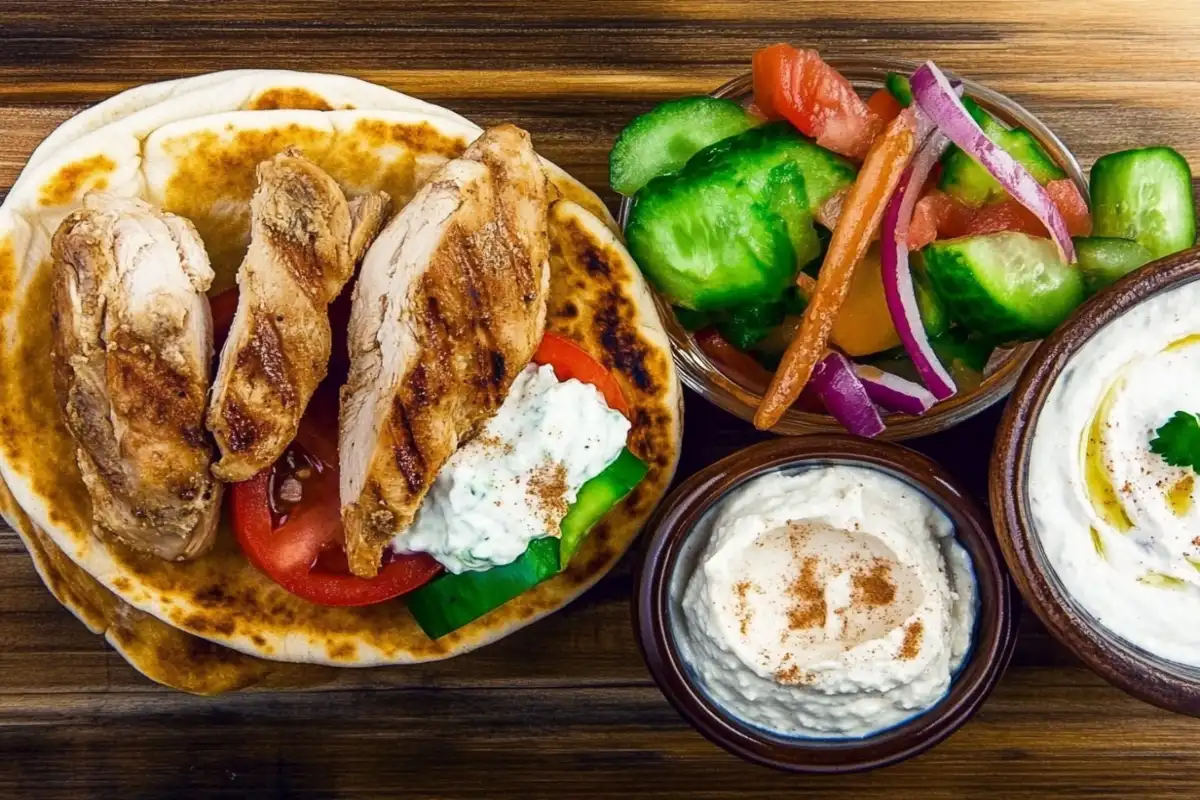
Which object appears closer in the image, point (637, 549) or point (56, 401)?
point (56, 401)

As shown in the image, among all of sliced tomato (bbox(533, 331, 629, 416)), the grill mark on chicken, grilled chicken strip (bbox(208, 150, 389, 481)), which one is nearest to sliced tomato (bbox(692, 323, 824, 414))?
sliced tomato (bbox(533, 331, 629, 416))

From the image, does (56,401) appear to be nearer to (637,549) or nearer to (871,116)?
(637,549)

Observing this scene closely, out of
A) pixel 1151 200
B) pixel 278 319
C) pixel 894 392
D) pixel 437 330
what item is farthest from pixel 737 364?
pixel 278 319


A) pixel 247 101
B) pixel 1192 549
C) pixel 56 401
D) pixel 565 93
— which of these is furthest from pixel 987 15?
pixel 56 401

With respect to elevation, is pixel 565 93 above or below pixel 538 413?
above

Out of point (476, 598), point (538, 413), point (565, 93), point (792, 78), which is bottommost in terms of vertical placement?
point (476, 598)

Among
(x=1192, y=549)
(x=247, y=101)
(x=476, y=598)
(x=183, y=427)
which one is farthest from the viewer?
(x=247, y=101)

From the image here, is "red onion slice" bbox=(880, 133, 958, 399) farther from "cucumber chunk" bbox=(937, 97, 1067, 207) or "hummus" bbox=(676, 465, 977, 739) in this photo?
"hummus" bbox=(676, 465, 977, 739)

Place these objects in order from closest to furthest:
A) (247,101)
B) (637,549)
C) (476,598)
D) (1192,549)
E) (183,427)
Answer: (1192,549) < (183,427) < (476,598) < (247,101) < (637,549)
